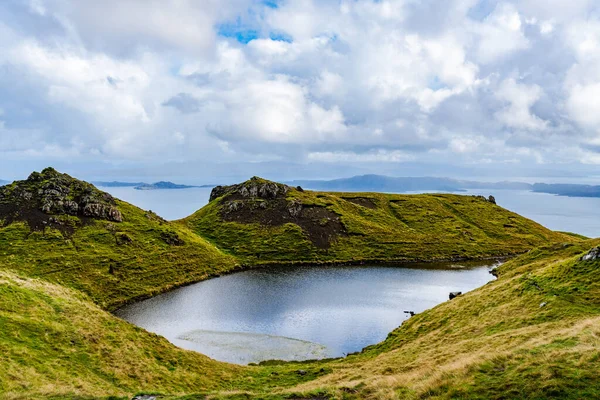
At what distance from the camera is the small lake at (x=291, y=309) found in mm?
54469

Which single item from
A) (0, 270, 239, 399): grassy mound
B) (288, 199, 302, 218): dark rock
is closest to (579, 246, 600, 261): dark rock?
(0, 270, 239, 399): grassy mound

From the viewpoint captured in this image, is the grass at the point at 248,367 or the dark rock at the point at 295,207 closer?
the grass at the point at 248,367

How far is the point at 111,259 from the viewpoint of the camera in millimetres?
Result: 91875

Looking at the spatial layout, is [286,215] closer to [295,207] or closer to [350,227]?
[295,207]

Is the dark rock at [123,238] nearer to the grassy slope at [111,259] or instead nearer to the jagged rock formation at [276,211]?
the grassy slope at [111,259]

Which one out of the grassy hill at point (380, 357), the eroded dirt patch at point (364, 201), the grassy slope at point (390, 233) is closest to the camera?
the grassy hill at point (380, 357)

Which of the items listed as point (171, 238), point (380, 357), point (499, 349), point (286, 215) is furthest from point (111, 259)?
point (499, 349)

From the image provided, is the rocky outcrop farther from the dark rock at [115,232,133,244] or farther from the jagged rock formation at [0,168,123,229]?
the dark rock at [115,232,133,244]

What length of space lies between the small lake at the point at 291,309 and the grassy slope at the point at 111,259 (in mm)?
6837

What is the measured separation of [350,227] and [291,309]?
7657 centimetres

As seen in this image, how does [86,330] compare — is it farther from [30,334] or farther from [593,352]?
[593,352]

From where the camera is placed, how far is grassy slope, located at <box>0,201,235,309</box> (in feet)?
265

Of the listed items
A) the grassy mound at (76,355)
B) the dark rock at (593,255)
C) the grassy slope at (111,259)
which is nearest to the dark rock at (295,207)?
the grassy slope at (111,259)

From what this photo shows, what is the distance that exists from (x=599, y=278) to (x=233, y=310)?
55.7 metres
